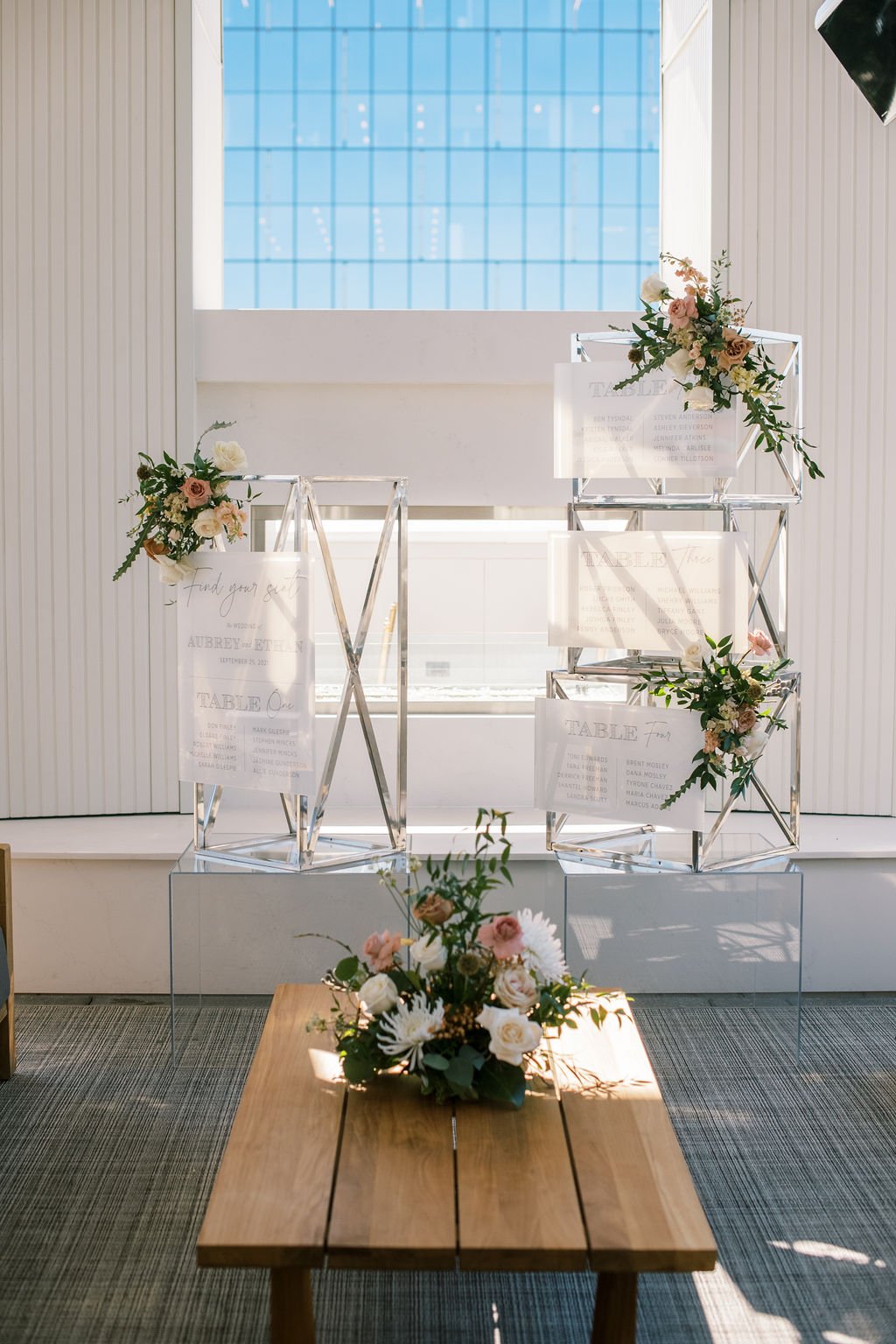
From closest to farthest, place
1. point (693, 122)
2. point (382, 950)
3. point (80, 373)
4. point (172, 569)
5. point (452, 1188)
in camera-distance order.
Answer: point (452, 1188)
point (382, 950)
point (172, 569)
point (80, 373)
point (693, 122)

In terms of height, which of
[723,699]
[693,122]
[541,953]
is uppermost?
[693,122]

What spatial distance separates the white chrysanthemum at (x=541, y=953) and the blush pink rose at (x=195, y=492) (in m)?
1.53

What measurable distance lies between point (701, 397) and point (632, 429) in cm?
22

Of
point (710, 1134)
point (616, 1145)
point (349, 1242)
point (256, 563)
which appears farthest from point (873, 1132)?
point (256, 563)

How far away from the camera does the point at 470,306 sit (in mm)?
4707

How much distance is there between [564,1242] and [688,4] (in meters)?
4.63

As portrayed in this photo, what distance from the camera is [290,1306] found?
1.83 m

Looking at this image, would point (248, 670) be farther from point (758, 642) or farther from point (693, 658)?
point (758, 642)

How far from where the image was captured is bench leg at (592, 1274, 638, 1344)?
1.82 m

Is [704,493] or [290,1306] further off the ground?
[704,493]

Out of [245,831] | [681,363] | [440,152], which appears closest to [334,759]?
[245,831]

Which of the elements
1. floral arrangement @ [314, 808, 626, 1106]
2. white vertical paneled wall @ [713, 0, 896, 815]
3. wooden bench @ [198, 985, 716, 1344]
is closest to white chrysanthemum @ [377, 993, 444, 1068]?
floral arrangement @ [314, 808, 626, 1106]

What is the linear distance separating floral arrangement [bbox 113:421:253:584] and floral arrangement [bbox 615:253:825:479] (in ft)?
3.90

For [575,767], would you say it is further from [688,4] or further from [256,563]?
[688,4]
